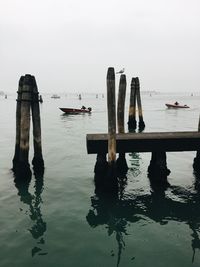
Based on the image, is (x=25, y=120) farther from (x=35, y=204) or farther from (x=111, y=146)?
(x=111, y=146)

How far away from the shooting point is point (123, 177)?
10.9 meters

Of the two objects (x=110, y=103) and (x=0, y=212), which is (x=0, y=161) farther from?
(x=110, y=103)

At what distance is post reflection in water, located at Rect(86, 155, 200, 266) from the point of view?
7.39 m

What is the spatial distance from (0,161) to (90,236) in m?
7.97

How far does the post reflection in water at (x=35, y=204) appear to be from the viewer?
21.9 ft

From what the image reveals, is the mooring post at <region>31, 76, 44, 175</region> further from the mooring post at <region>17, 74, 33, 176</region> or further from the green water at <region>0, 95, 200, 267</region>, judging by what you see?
the green water at <region>0, 95, 200, 267</region>

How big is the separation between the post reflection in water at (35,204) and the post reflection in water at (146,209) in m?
1.24

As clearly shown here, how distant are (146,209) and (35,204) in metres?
3.07

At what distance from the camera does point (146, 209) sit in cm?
838

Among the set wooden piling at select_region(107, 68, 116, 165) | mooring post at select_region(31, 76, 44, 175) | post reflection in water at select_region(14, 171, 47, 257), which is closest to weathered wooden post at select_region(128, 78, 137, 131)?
mooring post at select_region(31, 76, 44, 175)

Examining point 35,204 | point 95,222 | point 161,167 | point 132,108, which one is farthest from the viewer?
point 132,108

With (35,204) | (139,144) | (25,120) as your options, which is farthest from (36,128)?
(139,144)

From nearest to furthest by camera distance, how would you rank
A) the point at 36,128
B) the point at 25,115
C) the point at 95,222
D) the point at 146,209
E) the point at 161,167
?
the point at 95,222 → the point at 146,209 → the point at 25,115 → the point at 161,167 → the point at 36,128

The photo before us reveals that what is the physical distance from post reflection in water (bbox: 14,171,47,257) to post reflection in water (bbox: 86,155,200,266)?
124 cm
